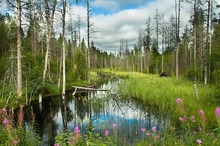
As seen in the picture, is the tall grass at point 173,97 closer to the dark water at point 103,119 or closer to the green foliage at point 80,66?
the dark water at point 103,119

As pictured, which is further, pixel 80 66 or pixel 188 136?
pixel 80 66

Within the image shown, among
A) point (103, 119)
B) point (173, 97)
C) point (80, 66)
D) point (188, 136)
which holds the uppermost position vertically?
point (80, 66)

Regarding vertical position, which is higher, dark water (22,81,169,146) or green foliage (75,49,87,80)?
green foliage (75,49,87,80)

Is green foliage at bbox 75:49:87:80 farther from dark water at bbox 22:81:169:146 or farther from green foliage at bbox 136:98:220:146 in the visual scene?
green foliage at bbox 136:98:220:146

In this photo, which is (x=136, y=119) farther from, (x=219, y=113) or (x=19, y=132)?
(x=219, y=113)

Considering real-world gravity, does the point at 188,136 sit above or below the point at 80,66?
below

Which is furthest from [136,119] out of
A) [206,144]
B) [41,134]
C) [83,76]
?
[83,76]

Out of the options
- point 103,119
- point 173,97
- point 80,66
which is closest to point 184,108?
point 103,119

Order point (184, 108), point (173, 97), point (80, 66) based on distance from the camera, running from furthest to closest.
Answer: point (80, 66) → point (173, 97) → point (184, 108)

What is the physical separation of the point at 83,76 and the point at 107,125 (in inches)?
802

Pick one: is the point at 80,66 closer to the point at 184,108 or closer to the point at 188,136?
the point at 188,136

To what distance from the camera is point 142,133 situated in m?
7.25

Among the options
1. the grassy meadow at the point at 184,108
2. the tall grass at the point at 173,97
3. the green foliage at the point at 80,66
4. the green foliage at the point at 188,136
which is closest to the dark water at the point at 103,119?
the grassy meadow at the point at 184,108

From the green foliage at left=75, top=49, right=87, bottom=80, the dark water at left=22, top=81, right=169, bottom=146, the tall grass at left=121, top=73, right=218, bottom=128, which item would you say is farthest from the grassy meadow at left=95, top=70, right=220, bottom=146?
the green foliage at left=75, top=49, right=87, bottom=80
